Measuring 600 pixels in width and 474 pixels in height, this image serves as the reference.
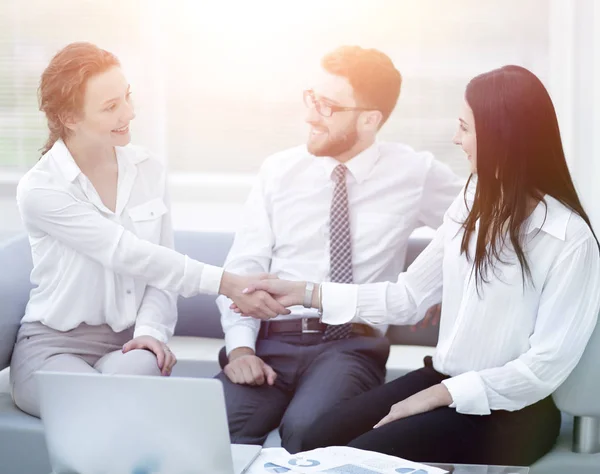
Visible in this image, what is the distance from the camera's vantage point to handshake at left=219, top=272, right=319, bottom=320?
2.46m

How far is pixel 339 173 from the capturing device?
8.95 feet

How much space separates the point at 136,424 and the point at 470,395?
807 mm

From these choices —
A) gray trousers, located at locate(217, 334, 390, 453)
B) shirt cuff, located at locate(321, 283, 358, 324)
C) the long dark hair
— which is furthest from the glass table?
shirt cuff, located at locate(321, 283, 358, 324)

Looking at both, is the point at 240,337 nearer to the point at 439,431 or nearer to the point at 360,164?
the point at 360,164

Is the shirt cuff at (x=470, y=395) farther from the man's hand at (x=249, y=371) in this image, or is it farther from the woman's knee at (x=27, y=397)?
the woman's knee at (x=27, y=397)

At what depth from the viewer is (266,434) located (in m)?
2.40

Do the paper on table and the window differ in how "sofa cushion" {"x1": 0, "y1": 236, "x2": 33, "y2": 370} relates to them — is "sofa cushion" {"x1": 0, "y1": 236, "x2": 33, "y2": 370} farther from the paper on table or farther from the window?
the window

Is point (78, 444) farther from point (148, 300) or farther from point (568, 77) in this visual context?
point (568, 77)

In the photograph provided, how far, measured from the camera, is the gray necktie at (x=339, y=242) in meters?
2.61

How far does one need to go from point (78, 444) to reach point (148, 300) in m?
1.00

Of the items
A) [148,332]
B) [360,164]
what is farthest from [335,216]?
[148,332]

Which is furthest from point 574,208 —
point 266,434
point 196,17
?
point 196,17

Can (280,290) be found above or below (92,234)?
below

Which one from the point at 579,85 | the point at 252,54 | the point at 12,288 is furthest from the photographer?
the point at 252,54
